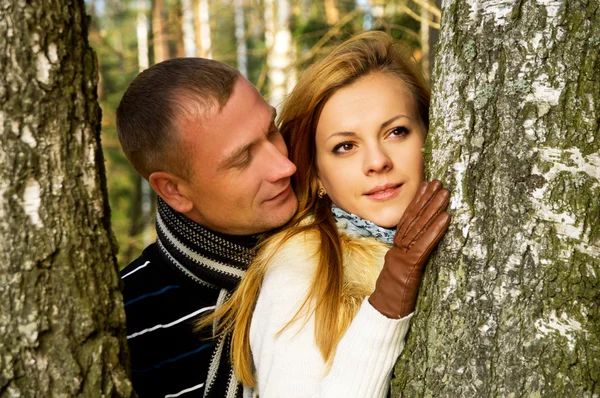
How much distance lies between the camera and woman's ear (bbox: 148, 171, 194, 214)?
2740 millimetres

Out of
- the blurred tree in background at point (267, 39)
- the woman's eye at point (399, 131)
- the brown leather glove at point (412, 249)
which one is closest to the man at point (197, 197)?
the woman's eye at point (399, 131)

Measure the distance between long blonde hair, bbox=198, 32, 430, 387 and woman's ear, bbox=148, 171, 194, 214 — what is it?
0.38 m

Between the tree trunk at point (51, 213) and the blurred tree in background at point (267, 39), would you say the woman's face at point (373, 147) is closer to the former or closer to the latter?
the tree trunk at point (51, 213)

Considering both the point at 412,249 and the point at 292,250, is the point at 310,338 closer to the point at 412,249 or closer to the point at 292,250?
the point at 292,250

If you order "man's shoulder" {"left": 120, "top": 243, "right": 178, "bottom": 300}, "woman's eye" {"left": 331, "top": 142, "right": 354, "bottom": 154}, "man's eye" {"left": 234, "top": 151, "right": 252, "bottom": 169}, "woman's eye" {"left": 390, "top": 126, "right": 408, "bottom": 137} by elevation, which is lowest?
"man's shoulder" {"left": 120, "top": 243, "right": 178, "bottom": 300}

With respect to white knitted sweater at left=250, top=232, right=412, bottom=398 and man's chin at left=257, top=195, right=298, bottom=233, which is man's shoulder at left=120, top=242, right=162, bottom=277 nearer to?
man's chin at left=257, top=195, right=298, bottom=233

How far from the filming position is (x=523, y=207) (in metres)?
1.66

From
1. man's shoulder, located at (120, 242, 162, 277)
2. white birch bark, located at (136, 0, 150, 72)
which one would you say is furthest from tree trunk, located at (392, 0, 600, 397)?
white birch bark, located at (136, 0, 150, 72)

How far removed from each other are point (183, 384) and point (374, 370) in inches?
42.7

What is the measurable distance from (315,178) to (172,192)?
615 mm

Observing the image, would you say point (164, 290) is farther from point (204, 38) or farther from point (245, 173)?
point (204, 38)

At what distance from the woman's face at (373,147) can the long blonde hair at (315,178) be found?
2.6 inches

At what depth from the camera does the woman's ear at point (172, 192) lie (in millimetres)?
2740

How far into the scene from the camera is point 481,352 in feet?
5.60
